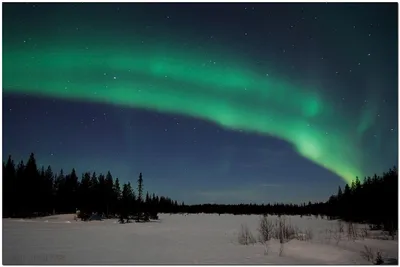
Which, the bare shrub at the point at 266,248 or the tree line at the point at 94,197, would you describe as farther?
the tree line at the point at 94,197

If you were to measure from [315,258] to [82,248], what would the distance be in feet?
25.8

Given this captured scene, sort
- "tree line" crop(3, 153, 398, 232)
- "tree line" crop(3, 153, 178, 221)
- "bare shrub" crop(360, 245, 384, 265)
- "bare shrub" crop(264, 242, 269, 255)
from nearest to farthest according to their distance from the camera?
"bare shrub" crop(360, 245, 384, 265), "bare shrub" crop(264, 242, 269, 255), "tree line" crop(3, 153, 398, 232), "tree line" crop(3, 153, 178, 221)

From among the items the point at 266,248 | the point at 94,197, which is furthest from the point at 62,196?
the point at 266,248

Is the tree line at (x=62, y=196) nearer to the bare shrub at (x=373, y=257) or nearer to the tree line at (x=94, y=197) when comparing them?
the tree line at (x=94, y=197)

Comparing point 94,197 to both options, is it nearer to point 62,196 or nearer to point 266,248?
point 62,196

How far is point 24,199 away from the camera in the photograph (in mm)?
32781

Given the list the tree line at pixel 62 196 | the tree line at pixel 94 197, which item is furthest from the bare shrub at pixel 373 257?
the tree line at pixel 62 196

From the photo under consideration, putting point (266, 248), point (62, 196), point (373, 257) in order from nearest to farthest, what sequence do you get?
point (373, 257) → point (266, 248) → point (62, 196)

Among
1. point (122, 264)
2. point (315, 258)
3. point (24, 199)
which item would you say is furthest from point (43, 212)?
point (315, 258)

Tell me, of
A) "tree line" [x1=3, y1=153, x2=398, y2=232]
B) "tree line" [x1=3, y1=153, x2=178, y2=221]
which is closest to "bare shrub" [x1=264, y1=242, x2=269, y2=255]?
"tree line" [x1=3, y1=153, x2=398, y2=232]

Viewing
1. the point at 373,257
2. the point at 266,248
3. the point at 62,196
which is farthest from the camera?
the point at 62,196

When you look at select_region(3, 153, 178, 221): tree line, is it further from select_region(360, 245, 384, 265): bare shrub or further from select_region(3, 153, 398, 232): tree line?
select_region(360, 245, 384, 265): bare shrub

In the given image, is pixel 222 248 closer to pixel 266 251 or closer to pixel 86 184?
pixel 266 251

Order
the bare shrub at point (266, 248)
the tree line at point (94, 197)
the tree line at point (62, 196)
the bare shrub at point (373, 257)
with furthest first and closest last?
the tree line at point (62, 196), the tree line at point (94, 197), the bare shrub at point (266, 248), the bare shrub at point (373, 257)
